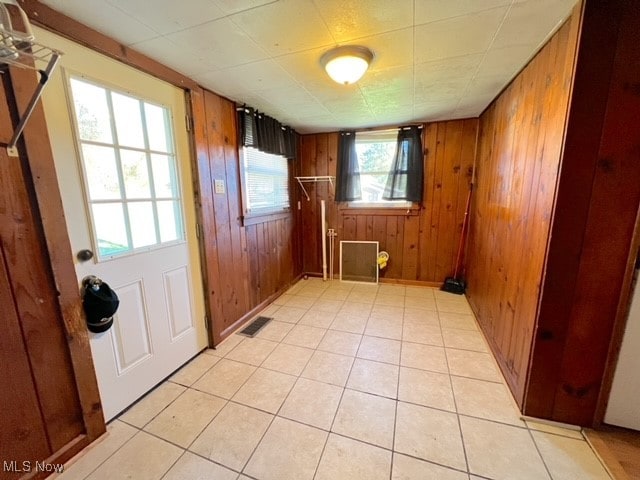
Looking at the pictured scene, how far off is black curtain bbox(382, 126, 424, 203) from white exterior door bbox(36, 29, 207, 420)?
8.23ft

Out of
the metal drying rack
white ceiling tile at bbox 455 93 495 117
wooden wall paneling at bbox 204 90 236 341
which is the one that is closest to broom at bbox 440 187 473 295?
white ceiling tile at bbox 455 93 495 117

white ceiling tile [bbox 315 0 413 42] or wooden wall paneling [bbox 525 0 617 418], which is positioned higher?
white ceiling tile [bbox 315 0 413 42]

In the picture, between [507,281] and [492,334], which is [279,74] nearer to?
[507,281]

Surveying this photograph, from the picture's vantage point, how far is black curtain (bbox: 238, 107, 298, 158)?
258cm

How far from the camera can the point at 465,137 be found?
10.6 feet

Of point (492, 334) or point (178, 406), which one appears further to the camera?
point (492, 334)

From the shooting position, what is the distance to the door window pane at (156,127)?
1.72 metres

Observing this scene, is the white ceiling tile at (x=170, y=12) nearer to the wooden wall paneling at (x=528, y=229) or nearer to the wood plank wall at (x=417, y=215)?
the wooden wall paneling at (x=528, y=229)

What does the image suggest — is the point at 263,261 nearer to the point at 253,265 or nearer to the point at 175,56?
the point at 253,265

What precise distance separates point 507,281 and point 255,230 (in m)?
2.35

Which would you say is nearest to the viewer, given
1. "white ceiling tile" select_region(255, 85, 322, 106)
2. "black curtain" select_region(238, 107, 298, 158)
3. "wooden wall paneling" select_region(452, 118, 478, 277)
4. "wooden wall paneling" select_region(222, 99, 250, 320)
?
"white ceiling tile" select_region(255, 85, 322, 106)

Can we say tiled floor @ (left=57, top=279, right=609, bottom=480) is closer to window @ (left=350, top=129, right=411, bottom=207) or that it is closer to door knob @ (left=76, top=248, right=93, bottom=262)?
door knob @ (left=76, top=248, right=93, bottom=262)

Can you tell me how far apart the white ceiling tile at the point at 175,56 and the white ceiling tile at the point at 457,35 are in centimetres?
133

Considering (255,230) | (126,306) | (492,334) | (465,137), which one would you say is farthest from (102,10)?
(465,137)
